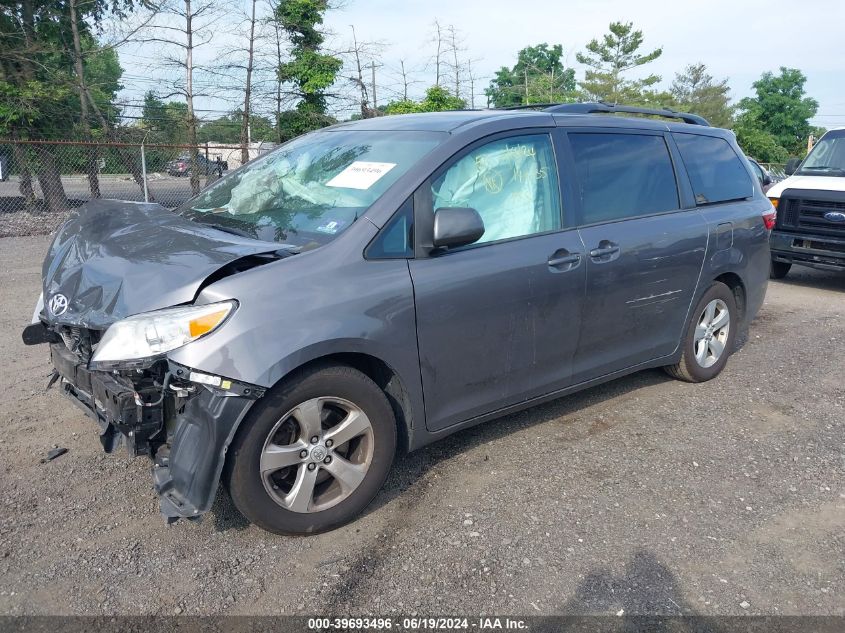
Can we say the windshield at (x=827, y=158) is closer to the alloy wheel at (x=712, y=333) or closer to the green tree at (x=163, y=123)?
the alloy wheel at (x=712, y=333)

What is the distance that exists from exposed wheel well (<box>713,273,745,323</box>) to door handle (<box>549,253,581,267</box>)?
5.75ft

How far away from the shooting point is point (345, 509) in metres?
3.20

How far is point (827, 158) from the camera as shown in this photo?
9484mm

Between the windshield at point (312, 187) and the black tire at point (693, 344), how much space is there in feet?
8.09

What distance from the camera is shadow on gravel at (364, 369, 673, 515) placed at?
371 cm

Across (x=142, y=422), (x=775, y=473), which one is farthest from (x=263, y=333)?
(x=775, y=473)

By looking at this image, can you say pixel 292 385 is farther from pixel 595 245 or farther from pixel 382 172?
pixel 595 245

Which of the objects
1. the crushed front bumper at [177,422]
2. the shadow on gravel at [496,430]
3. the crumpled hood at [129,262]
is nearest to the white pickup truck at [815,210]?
the shadow on gravel at [496,430]

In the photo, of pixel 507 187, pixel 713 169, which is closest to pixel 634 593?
pixel 507 187

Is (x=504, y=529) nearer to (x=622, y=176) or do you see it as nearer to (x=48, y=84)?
(x=622, y=176)

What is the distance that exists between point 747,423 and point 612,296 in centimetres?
137

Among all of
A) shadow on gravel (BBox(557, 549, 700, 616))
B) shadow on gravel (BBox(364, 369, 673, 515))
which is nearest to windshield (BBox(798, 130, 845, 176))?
shadow on gravel (BBox(364, 369, 673, 515))

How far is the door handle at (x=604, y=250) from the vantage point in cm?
404

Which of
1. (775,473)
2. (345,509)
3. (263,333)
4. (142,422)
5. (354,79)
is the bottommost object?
(775,473)
